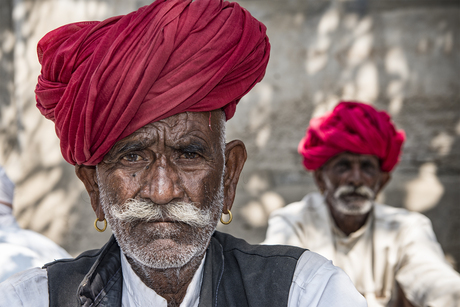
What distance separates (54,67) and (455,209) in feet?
14.2

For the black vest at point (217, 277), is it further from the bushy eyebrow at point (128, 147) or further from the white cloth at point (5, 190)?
the white cloth at point (5, 190)

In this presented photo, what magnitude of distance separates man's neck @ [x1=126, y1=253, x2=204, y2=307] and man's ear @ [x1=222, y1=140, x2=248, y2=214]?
0.92 feet

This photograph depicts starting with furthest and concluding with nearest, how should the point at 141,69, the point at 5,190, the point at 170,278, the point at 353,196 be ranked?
the point at 353,196
the point at 5,190
the point at 170,278
the point at 141,69

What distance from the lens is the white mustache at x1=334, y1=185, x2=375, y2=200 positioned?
13.6 feet

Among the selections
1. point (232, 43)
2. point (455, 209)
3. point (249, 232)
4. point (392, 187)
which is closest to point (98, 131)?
point (232, 43)

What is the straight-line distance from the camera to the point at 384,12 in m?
4.88

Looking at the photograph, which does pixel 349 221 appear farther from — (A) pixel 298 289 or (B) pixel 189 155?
(B) pixel 189 155

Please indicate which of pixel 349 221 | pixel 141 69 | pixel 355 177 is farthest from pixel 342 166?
pixel 141 69

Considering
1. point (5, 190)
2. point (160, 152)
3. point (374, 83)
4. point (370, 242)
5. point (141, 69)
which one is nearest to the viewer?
point (141, 69)

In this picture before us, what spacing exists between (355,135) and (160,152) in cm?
258

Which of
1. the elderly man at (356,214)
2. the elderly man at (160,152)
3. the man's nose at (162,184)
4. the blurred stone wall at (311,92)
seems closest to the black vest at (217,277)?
the elderly man at (160,152)

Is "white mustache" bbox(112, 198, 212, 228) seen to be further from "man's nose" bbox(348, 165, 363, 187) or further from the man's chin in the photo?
"man's nose" bbox(348, 165, 363, 187)

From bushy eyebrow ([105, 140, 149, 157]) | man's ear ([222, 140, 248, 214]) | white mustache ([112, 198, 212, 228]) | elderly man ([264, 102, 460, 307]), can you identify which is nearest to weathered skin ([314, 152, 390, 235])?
elderly man ([264, 102, 460, 307])

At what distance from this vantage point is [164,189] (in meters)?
1.80
